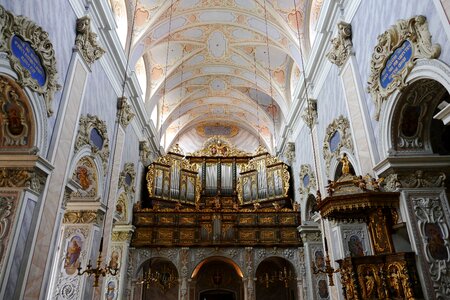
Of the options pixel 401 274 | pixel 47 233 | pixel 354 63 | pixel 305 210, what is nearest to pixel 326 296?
pixel 305 210

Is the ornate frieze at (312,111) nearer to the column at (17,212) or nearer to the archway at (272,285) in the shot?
the column at (17,212)

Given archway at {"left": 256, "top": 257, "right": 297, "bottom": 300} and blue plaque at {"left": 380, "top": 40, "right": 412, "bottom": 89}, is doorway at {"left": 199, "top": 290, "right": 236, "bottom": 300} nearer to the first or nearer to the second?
archway at {"left": 256, "top": 257, "right": 297, "bottom": 300}

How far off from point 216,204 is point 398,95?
10.5 metres

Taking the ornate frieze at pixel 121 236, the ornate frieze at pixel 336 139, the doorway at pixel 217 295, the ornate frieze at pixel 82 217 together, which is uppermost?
the ornate frieze at pixel 336 139

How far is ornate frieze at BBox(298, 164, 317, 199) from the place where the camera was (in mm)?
12042

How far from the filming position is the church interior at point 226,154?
5926 mm

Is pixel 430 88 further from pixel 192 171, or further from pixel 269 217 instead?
pixel 192 171

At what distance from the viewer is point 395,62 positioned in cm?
627

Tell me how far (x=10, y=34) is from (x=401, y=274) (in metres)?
7.61

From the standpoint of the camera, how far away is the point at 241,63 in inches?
650

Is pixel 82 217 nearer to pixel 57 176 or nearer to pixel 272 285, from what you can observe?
pixel 57 176

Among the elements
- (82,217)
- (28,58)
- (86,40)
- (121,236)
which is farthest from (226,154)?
(28,58)

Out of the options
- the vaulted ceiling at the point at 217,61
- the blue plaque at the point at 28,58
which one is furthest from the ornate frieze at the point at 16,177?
the vaulted ceiling at the point at 217,61

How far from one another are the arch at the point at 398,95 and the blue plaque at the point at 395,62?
1.13 ft
